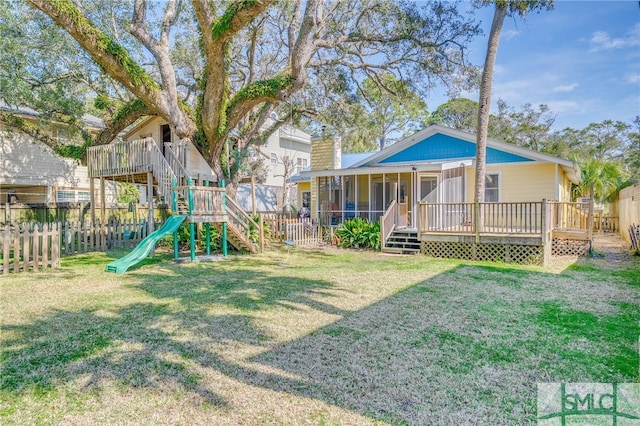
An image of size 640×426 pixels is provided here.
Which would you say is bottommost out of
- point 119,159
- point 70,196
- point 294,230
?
point 294,230

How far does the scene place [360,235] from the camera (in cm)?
1385

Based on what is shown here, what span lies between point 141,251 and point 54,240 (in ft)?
6.46

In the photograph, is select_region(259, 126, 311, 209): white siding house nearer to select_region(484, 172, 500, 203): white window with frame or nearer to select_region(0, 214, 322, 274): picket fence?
select_region(0, 214, 322, 274): picket fence

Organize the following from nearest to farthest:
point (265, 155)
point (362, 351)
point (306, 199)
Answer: point (362, 351) < point (265, 155) < point (306, 199)

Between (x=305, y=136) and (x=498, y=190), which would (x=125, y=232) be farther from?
(x=305, y=136)

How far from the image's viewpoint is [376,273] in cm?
863

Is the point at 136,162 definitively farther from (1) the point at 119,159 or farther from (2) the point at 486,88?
(2) the point at 486,88

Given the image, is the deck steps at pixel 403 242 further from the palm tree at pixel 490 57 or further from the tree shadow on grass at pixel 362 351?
the tree shadow on grass at pixel 362 351

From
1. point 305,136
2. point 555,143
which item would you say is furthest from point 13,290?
point 555,143

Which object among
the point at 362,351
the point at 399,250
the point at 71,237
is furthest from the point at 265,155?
the point at 362,351

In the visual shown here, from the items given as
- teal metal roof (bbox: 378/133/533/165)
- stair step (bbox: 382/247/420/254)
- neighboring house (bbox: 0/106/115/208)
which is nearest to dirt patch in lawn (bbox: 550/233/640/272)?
stair step (bbox: 382/247/420/254)

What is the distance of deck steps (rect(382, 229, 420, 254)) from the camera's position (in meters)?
12.4
